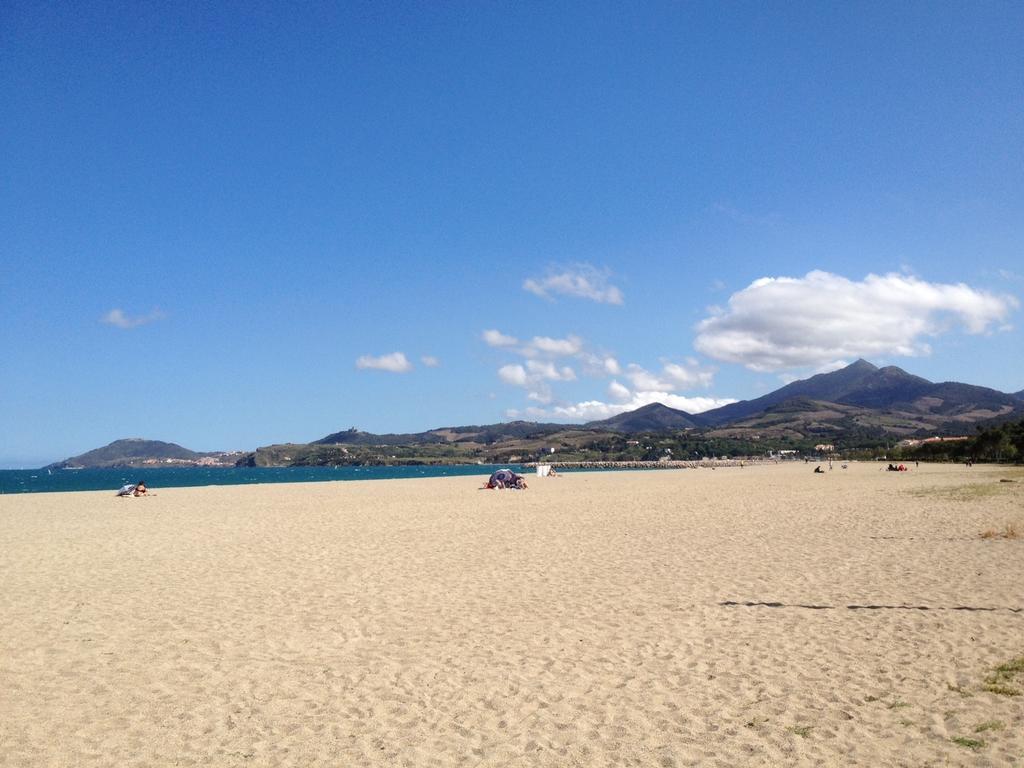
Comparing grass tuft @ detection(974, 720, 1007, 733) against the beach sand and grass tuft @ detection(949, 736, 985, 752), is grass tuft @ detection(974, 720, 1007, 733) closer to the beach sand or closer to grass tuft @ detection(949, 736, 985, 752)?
the beach sand

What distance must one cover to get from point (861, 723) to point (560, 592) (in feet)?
19.6

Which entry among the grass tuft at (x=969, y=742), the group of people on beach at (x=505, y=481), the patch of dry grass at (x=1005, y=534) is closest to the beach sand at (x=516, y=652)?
the grass tuft at (x=969, y=742)

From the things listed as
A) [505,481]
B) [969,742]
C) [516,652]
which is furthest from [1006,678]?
[505,481]

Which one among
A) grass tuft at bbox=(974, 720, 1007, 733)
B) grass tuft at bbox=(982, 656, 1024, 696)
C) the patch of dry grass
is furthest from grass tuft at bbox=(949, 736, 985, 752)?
the patch of dry grass

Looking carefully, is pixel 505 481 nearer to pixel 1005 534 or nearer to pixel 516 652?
pixel 1005 534

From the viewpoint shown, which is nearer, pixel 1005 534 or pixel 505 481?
pixel 1005 534

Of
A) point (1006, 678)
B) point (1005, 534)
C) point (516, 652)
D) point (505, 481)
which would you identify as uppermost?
point (505, 481)

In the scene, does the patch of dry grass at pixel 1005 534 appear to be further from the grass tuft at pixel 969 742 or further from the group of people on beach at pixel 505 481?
the group of people on beach at pixel 505 481

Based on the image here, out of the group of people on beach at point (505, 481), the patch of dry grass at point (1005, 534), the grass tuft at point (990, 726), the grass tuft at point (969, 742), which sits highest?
the group of people on beach at point (505, 481)

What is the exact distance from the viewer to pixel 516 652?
313 inches

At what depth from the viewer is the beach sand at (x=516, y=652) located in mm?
5496

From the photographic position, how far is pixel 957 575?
1206 cm

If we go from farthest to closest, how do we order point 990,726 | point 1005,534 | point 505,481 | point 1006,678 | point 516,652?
point 505,481 → point 1005,534 → point 516,652 → point 1006,678 → point 990,726

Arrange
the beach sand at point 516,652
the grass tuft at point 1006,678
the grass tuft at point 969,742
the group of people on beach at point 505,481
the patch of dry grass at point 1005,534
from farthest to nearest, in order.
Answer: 1. the group of people on beach at point 505,481
2. the patch of dry grass at point 1005,534
3. the grass tuft at point 1006,678
4. the beach sand at point 516,652
5. the grass tuft at point 969,742
